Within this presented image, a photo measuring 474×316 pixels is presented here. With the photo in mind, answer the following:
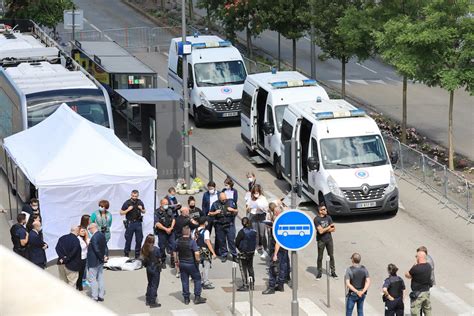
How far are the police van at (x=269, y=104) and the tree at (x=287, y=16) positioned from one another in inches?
373

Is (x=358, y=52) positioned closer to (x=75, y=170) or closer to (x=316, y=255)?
(x=316, y=255)

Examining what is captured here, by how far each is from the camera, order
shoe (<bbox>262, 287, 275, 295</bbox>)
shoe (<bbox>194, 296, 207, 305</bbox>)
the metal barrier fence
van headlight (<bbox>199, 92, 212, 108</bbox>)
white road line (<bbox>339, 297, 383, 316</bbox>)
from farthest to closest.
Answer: van headlight (<bbox>199, 92, 212, 108</bbox>) < the metal barrier fence < shoe (<bbox>262, 287, 275, 295</bbox>) < shoe (<bbox>194, 296, 207, 305</bbox>) < white road line (<bbox>339, 297, 383, 316</bbox>)

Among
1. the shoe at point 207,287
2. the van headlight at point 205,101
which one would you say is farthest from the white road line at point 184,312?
the van headlight at point 205,101

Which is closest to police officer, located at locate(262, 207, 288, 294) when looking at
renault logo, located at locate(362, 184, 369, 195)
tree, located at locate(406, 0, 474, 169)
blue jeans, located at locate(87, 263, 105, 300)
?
blue jeans, located at locate(87, 263, 105, 300)

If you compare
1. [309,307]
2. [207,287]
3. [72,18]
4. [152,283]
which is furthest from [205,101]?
[152,283]

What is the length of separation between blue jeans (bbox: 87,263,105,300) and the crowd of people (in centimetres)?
2

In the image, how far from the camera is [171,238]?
1859cm

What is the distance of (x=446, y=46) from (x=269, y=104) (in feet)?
16.7

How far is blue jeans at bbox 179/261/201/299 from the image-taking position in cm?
1631

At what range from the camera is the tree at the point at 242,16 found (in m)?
38.3

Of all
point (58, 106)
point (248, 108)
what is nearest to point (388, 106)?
point (248, 108)

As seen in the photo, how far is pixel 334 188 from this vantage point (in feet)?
72.0

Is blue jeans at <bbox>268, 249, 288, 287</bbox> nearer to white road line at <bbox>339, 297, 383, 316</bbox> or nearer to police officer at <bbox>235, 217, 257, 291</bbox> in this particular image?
police officer at <bbox>235, 217, 257, 291</bbox>

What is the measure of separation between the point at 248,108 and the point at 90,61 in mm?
8285
